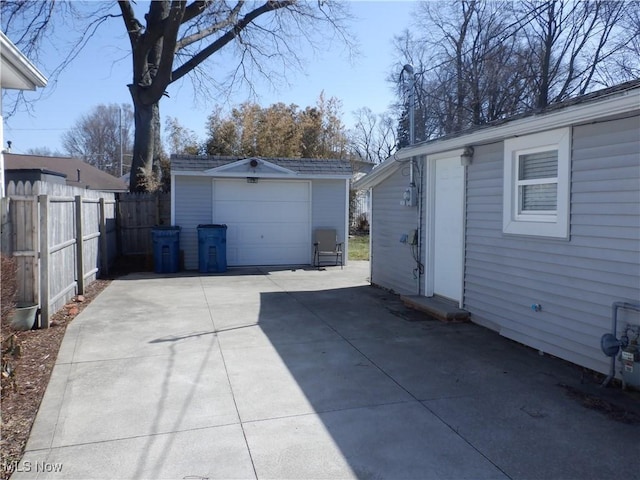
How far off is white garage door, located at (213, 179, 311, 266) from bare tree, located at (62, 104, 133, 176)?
34.2 m

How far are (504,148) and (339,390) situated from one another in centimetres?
357

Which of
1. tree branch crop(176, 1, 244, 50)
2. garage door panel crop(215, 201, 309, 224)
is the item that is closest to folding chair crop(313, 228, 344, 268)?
garage door panel crop(215, 201, 309, 224)

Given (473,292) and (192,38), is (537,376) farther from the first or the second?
(192,38)

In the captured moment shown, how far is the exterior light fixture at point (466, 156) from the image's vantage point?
20.8ft

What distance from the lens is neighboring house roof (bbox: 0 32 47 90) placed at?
5.25 meters

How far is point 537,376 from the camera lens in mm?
4375

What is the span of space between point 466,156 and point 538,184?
1.33 m

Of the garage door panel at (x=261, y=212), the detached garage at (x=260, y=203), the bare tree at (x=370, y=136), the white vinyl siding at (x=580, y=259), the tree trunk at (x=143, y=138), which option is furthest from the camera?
the bare tree at (x=370, y=136)

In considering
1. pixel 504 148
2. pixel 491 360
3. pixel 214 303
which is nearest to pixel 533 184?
pixel 504 148

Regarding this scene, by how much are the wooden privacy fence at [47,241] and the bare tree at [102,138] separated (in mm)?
37544

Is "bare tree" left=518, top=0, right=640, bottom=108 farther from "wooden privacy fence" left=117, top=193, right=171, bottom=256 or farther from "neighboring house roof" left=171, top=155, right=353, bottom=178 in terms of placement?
"wooden privacy fence" left=117, top=193, right=171, bottom=256

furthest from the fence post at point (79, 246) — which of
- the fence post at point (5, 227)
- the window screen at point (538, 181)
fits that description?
the window screen at point (538, 181)

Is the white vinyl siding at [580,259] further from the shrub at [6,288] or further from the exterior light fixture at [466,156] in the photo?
the shrub at [6,288]

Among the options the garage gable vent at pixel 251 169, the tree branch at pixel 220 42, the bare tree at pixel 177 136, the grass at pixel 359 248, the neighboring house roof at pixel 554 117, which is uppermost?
the tree branch at pixel 220 42
